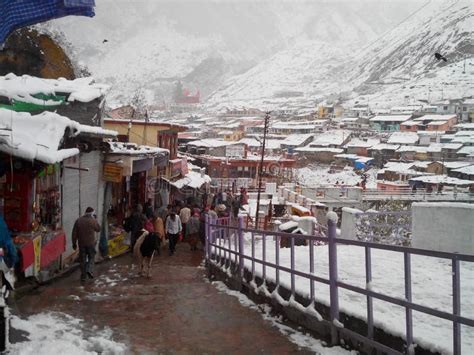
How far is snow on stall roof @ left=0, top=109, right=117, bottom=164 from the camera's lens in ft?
22.6

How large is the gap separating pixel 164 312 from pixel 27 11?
424 cm

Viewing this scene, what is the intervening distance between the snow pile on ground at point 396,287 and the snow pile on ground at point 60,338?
2.35m

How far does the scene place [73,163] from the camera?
10.3m

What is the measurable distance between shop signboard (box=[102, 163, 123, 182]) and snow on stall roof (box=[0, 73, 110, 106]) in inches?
81.2

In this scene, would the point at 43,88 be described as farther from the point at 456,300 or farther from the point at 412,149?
the point at 412,149

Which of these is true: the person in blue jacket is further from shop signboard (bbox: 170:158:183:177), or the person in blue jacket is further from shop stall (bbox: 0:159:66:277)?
shop signboard (bbox: 170:158:183:177)

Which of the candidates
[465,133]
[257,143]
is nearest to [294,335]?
[257,143]

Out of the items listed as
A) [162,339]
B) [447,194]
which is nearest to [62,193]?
[162,339]

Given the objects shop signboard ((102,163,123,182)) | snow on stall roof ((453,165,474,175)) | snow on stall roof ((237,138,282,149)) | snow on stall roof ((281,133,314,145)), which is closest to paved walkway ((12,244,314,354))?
shop signboard ((102,163,123,182))

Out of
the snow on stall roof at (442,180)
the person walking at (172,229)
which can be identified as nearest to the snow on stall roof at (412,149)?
the snow on stall roof at (442,180)

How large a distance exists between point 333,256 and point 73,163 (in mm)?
6957

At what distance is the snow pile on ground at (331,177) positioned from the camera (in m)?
58.6

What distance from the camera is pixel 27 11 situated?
5703 mm

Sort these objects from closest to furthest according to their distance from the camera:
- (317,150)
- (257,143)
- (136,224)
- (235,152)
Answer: (136,224) < (235,152) < (257,143) < (317,150)
